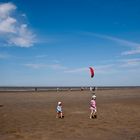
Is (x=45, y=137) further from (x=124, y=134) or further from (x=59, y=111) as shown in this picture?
(x=59, y=111)

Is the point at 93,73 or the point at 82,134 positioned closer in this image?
the point at 82,134

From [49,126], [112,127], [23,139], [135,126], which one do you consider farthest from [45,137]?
[135,126]

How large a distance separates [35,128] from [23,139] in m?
2.98

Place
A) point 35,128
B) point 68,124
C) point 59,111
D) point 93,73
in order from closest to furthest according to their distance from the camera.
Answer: point 35,128 < point 68,124 < point 59,111 < point 93,73

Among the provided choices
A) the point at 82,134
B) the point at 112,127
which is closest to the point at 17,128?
the point at 82,134

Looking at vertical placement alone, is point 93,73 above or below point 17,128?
above

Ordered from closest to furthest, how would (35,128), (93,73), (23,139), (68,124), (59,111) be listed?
(23,139)
(35,128)
(68,124)
(59,111)
(93,73)

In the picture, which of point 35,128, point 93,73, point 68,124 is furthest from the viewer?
point 93,73

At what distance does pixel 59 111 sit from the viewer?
21891 millimetres

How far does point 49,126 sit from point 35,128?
43.9 inches

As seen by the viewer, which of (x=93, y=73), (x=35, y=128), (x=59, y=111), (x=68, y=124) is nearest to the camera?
(x=35, y=128)

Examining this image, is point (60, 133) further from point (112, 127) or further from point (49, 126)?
point (112, 127)

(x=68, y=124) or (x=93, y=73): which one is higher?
(x=93, y=73)

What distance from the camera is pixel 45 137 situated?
1395 cm
